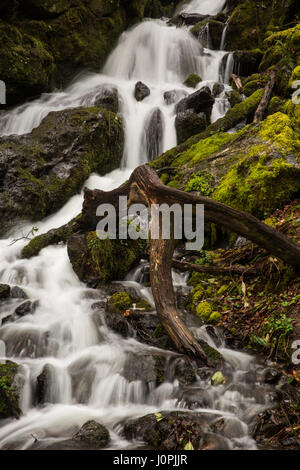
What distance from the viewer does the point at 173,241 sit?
15.1ft

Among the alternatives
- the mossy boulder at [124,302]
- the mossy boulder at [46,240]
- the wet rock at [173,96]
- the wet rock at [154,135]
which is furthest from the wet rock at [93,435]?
the wet rock at [173,96]

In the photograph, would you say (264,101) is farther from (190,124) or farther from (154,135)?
(154,135)

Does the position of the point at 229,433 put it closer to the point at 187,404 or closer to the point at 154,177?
the point at 187,404

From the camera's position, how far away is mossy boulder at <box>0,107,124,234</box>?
9672 millimetres

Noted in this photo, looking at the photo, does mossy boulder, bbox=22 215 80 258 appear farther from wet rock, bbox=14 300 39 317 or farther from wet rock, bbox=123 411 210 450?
wet rock, bbox=123 411 210 450

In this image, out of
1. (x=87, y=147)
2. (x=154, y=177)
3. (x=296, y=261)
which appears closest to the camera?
(x=296, y=261)

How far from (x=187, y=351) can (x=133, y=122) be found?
10.6 metres

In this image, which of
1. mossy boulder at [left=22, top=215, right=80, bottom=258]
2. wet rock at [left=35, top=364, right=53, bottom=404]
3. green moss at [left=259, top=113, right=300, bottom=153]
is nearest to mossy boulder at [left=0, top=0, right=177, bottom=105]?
mossy boulder at [left=22, top=215, right=80, bottom=258]

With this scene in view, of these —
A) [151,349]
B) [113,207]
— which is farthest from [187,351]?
[113,207]

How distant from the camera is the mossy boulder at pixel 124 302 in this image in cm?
537

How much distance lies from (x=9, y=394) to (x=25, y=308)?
1913mm

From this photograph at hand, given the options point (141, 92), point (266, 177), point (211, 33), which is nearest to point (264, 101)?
point (266, 177)
